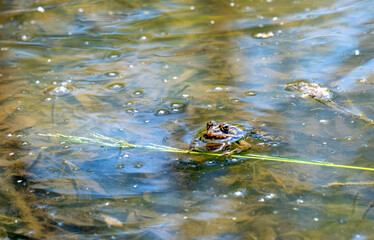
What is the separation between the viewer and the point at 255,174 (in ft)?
7.91

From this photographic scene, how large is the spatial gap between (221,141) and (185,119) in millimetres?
461

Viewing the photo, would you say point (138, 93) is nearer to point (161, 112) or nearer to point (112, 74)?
point (161, 112)

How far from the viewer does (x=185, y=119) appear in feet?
10.1

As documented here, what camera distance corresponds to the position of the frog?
2670 mm

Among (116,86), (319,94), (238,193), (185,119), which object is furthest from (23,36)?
→ (238,193)

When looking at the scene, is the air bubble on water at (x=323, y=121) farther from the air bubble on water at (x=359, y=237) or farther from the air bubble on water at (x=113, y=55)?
the air bubble on water at (x=113, y=55)

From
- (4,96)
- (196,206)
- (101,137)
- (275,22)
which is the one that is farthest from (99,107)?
(275,22)

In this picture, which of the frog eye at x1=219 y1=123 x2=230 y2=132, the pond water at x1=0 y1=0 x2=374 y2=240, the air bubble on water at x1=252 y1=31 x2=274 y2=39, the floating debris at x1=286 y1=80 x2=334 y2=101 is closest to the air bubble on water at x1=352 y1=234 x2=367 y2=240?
the pond water at x1=0 y1=0 x2=374 y2=240

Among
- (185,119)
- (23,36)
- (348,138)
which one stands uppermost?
(348,138)

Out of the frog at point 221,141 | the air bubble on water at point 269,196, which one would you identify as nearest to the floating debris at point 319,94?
the frog at point 221,141

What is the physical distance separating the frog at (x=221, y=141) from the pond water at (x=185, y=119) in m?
0.09

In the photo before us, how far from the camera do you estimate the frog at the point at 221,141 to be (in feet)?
8.76

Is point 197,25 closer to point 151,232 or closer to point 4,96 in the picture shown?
point 4,96

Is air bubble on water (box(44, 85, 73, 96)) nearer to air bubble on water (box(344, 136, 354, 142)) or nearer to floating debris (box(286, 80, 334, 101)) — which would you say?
floating debris (box(286, 80, 334, 101))
